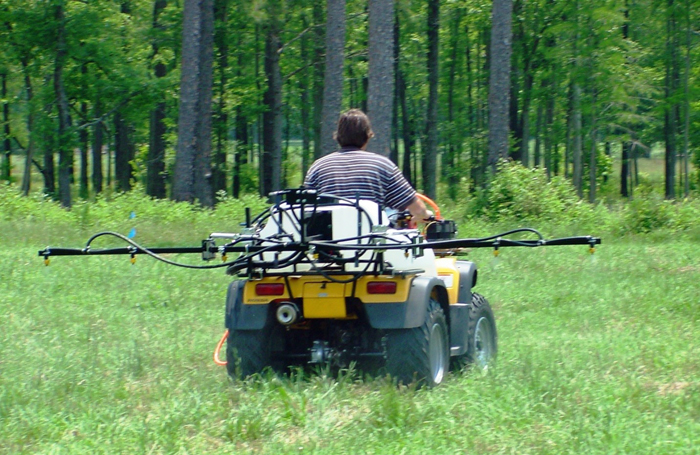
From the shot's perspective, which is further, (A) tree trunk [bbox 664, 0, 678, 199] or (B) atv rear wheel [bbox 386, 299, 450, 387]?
(A) tree trunk [bbox 664, 0, 678, 199]

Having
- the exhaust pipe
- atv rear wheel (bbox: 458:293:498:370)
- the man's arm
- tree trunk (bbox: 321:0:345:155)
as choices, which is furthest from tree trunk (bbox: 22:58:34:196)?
the exhaust pipe

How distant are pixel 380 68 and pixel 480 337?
42.1 feet

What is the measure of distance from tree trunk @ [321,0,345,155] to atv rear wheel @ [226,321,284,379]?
14.6 meters

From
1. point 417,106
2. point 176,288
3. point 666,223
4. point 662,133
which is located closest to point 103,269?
point 176,288

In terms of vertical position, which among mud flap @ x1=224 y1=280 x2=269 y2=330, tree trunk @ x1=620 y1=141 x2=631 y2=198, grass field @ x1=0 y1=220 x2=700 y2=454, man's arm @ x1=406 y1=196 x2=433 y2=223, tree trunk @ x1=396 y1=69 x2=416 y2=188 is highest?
tree trunk @ x1=396 y1=69 x2=416 y2=188

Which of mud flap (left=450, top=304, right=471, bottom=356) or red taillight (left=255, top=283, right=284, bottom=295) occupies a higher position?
red taillight (left=255, top=283, right=284, bottom=295)

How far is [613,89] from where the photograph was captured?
30.3 metres

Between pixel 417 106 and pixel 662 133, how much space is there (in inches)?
654

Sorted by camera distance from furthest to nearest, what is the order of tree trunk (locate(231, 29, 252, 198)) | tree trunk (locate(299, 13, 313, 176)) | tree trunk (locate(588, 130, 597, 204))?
1. tree trunk (locate(299, 13, 313, 176))
2. tree trunk (locate(231, 29, 252, 198))
3. tree trunk (locate(588, 130, 597, 204))

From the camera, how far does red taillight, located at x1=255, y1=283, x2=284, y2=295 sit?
626 centimetres

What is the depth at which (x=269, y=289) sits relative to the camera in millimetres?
6270

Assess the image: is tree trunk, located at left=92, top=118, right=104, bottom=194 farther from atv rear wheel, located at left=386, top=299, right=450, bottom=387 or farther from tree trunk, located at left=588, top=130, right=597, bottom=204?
atv rear wheel, located at left=386, top=299, right=450, bottom=387

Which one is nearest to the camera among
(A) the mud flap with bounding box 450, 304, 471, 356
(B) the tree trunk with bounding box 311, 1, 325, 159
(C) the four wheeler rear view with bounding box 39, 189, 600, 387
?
(C) the four wheeler rear view with bounding box 39, 189, 600, 387

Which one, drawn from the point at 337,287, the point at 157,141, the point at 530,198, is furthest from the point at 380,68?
the point at 157,141
